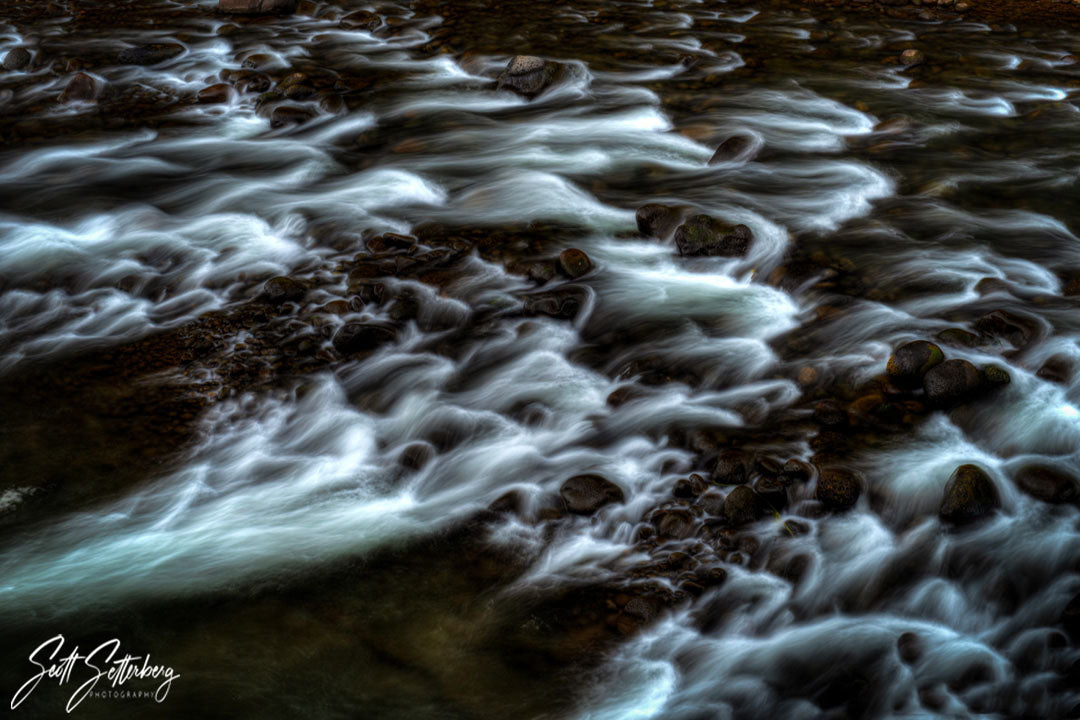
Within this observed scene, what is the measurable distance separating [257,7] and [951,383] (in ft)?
29.1

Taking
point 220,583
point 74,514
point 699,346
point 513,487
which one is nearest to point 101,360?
point 74,514

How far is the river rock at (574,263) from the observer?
5.85m

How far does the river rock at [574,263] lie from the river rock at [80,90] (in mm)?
4959

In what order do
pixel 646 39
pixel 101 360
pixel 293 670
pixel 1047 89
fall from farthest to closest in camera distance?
pixel 646 39
pixel 1047 89
pixel 101 360
pixel 293 670

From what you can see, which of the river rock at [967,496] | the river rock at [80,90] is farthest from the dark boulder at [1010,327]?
the river rock at [80,90]

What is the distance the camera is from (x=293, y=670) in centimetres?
350

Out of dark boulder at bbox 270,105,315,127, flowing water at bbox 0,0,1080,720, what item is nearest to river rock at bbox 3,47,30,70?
flowing water at bbox 0,0,1080,720

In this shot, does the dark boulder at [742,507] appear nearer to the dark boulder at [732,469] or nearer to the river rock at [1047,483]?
the dark boulder at [732,469]

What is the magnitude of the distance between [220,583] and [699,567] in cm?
181

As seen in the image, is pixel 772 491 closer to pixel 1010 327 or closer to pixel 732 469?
pixel 732 469

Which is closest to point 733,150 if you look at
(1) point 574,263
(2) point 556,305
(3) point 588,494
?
(1) point 574,263

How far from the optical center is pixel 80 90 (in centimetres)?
859

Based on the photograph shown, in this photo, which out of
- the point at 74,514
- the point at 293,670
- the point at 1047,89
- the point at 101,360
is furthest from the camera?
the point at 1047,89

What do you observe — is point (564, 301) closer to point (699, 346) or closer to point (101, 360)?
point (699, 346)
